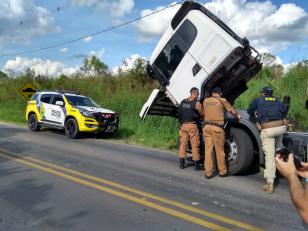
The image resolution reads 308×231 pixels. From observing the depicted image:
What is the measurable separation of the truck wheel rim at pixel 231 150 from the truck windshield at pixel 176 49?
7.23ft

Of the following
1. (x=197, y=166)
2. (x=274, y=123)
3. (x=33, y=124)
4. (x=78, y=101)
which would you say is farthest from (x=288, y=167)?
(x=33, y=124)

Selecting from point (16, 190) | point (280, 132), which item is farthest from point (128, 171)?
point (280, 132)

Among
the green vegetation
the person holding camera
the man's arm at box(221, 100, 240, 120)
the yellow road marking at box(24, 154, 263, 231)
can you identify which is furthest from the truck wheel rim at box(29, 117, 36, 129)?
the person holding camera

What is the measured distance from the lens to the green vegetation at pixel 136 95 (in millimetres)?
15684

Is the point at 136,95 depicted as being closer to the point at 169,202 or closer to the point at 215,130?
the point at 215,130

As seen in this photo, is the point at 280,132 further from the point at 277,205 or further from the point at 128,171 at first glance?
the point at 128,171

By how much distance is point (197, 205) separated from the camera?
638 centimetres

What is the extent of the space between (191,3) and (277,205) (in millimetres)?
5073

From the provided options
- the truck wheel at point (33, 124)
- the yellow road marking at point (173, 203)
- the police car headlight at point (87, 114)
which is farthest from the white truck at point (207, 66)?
the truck wheel at point (33, 124)

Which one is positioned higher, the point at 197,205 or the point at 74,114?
the point at 74,114

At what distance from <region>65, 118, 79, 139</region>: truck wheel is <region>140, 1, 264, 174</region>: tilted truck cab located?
5.60 metres

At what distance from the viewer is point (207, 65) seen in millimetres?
9250

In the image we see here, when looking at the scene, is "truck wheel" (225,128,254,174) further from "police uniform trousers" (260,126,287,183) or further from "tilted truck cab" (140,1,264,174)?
"police uniform trousers" (260,126,287,183)

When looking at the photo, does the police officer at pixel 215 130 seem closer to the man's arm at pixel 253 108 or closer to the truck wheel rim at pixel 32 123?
the man's arm at pixel 253 108
